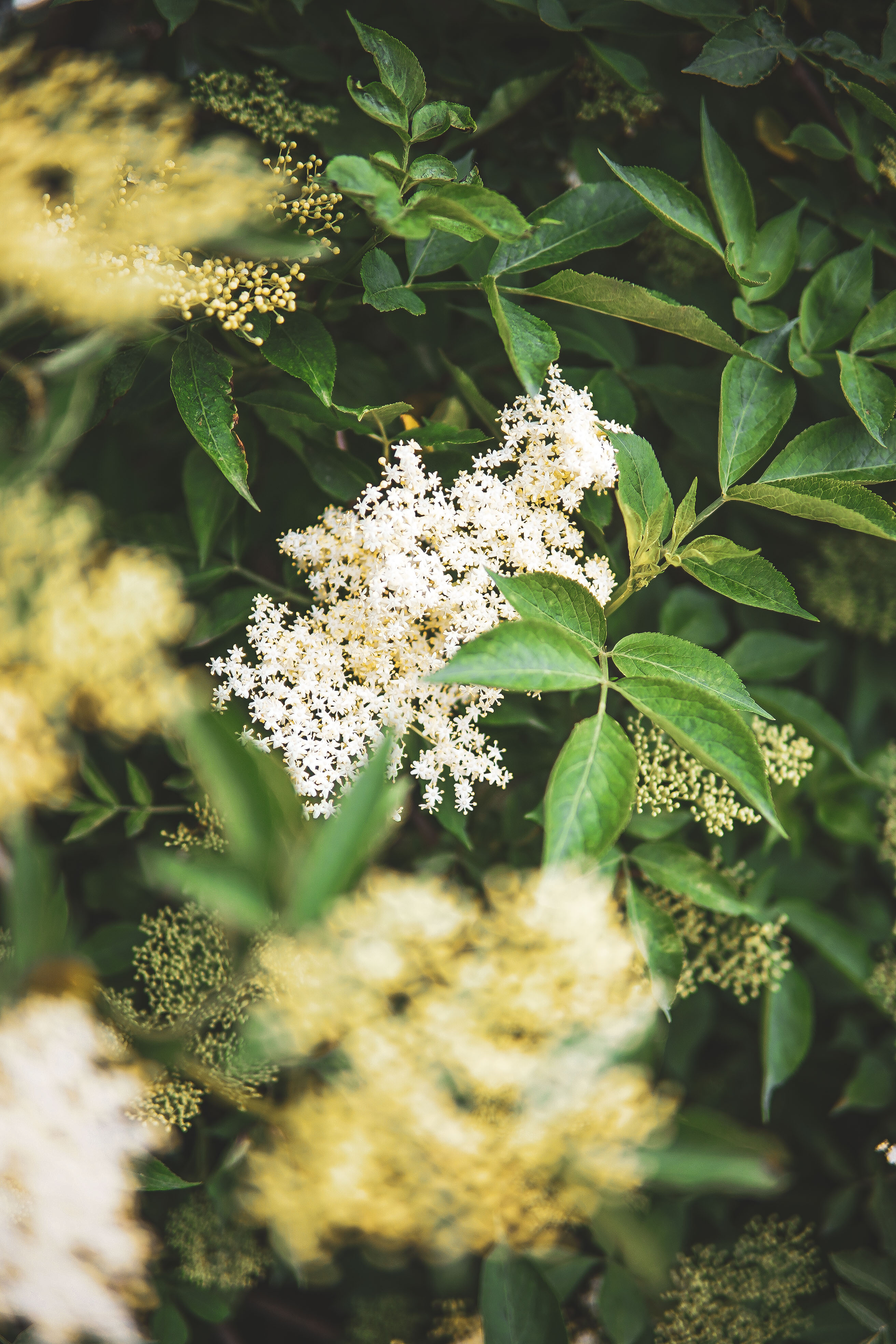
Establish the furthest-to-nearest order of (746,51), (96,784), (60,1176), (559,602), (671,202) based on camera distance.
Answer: (96,784), (746,51), (671,202), (559,602), (60,1176)

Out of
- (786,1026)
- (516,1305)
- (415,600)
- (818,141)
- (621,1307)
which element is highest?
(818,141)

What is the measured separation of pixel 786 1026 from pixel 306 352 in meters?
1.27

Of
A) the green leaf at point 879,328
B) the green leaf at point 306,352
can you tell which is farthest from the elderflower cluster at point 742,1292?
the green leaf at point 306,352

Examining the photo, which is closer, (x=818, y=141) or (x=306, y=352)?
(x=306, y=352)

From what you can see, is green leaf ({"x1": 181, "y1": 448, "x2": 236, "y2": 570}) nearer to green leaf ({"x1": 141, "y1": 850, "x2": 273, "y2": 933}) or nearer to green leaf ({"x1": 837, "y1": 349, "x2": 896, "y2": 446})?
green leaf ({"x1": 141, "y1": 850, "x2": 273, "y2": 933})

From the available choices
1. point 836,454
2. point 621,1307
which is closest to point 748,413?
point 836,454

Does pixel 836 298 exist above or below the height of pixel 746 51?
below

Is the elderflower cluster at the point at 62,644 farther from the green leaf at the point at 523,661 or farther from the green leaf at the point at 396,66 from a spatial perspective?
the green leaf at the point at 396,66

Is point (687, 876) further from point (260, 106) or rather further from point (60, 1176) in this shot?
point (260, 106)

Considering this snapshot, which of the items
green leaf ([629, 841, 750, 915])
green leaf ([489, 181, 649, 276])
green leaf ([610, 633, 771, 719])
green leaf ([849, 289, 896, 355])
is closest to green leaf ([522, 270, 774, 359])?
green leaf ([489, 181, 649, 276])

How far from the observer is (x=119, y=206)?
82 centimetres

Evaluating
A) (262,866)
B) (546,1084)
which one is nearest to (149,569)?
(262,866)

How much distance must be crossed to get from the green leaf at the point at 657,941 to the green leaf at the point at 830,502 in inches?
21.1

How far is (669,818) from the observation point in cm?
115
